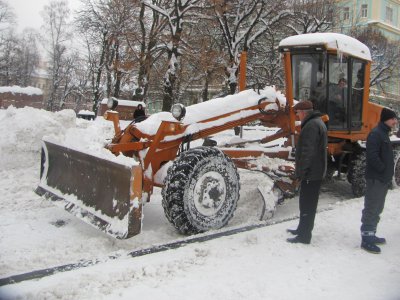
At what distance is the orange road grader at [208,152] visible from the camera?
5.40 m

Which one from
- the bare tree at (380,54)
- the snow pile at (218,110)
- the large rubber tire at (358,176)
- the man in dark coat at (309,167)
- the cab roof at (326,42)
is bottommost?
the large rubber tire at (358,176)

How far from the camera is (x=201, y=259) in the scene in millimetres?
4582

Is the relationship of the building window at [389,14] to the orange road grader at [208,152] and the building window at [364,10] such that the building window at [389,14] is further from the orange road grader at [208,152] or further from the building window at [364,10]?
the orange road grader at [208,152]

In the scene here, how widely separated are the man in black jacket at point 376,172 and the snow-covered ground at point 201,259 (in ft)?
0.76

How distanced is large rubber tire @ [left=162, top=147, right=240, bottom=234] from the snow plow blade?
2.10 ft

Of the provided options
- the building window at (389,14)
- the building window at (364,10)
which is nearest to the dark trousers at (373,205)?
the building window at (364,10)

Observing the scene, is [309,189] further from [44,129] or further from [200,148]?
[44,129]

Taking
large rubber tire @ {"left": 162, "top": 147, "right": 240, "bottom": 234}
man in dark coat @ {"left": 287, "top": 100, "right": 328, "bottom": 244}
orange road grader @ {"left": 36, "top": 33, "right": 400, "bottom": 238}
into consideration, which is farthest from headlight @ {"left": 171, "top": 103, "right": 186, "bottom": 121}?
man in dark coat @ {"left": 287, "top": 100, "right": 328, "bottom": 244}

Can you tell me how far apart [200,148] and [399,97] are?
40.4m

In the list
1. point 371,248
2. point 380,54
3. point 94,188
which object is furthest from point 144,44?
point 371,248

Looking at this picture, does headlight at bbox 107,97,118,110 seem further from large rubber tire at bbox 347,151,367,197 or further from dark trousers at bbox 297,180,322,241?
large rubber tire at bbox 347,151,367,197

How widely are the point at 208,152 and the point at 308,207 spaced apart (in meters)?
1.44

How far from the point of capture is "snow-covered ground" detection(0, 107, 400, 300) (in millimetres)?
3844

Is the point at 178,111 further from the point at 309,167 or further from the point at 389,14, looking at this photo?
the point at 389,14
